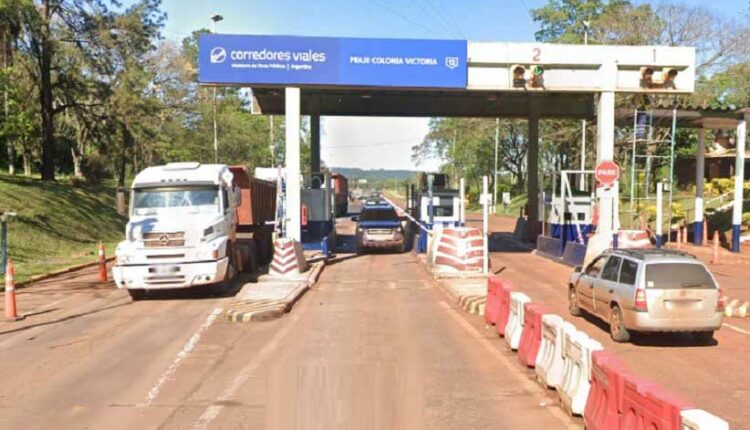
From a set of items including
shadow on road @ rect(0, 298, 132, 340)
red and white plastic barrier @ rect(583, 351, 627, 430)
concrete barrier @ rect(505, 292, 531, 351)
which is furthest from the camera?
shadow on road @ rect(0, 298, 132, 340)

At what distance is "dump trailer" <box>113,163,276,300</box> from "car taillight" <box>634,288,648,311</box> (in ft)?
30.3

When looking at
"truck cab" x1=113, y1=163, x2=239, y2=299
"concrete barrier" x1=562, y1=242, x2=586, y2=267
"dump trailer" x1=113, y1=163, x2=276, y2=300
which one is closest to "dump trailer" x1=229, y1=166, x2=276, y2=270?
"dump trailer" x1=113, y1=163, x2=276, y2=300

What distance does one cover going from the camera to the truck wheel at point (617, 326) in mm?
11016

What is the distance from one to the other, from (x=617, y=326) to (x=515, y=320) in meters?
1.94

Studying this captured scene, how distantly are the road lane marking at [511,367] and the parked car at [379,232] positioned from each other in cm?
1345

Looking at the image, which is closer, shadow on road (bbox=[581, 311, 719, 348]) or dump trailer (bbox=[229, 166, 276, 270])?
shadow on road (bbox=[581, 311, 719, 348])

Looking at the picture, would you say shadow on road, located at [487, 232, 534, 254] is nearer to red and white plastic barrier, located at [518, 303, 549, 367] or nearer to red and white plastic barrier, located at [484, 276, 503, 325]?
red and white plastic barrier, located at [484, 276, 503, 325]

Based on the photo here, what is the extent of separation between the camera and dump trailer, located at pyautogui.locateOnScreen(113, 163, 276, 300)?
15.5 meters

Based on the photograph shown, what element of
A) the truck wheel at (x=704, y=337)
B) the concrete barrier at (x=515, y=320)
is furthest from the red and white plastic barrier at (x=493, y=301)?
the truck wheel at (x=704, y=337)

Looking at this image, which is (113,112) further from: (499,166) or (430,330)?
(499,166)

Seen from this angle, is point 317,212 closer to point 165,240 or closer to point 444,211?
point 444,211

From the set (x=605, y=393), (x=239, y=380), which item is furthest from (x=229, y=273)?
(x=605, y=393)

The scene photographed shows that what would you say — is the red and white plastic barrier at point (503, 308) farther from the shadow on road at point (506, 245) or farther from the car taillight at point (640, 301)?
the shadow on road at point (506, 245)

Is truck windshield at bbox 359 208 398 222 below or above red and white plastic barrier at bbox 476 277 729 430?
above
